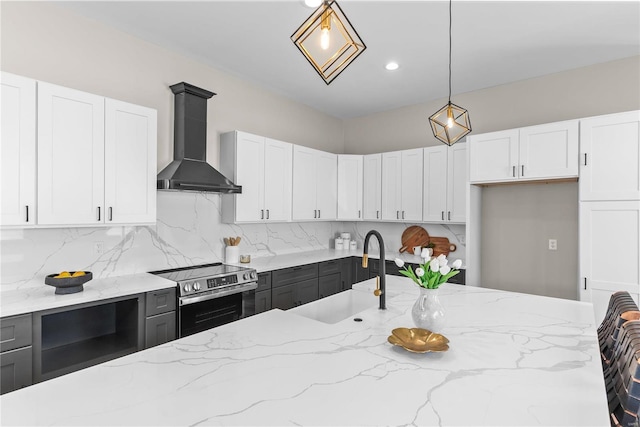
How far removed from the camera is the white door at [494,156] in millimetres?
3537

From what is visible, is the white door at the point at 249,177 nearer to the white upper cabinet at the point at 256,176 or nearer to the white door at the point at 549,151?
the white upper cabinet at the point at 256,176

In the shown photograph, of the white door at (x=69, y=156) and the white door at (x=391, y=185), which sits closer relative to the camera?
the white door at (x=69, y=156)

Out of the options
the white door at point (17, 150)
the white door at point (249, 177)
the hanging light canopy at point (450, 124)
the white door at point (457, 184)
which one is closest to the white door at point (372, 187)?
the white door at point (457, 184)

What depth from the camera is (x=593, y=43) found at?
3.07 metres

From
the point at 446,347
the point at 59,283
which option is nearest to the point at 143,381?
the point at 446,347

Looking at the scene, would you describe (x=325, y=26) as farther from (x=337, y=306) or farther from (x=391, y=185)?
(x=391, y=185)

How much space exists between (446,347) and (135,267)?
107 inches

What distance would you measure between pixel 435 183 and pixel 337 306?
2395 millimetres

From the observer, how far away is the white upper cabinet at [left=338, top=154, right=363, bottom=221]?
491cm

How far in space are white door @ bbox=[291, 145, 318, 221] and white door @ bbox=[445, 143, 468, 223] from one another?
1618mm

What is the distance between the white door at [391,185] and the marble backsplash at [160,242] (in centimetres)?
36

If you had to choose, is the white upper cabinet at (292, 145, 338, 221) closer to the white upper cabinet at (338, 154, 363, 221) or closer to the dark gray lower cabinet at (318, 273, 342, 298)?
the white upper cabinet at (338, 154, 363, 221)

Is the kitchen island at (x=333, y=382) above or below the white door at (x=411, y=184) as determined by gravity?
below

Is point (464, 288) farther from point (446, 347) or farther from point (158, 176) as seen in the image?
point (158, 176)
